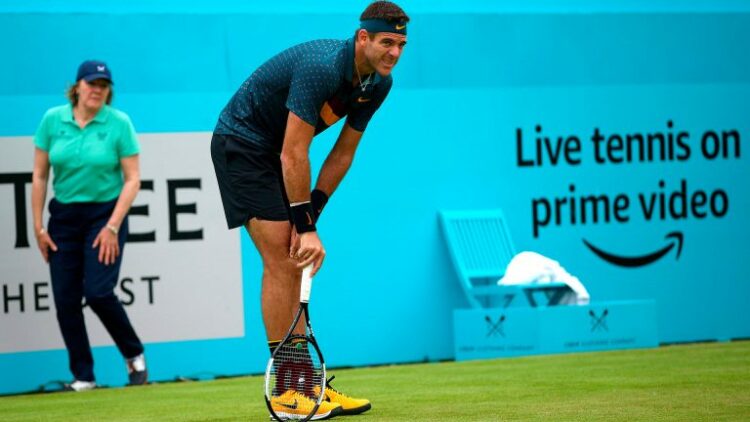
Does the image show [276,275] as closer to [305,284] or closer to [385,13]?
[305,284]

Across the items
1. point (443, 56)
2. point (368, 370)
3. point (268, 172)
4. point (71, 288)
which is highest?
point (443, 56)

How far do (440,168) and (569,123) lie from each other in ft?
3.32

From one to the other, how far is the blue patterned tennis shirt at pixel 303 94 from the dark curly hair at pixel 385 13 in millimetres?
124

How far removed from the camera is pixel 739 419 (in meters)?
4.61

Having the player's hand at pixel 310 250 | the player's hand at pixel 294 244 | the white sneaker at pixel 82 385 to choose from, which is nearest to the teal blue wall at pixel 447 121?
the white sneaker at pixel 82 385

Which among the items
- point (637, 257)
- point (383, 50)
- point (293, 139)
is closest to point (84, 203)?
point (293, 139)

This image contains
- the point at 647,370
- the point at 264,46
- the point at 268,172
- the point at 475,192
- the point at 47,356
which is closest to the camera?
the point at 268,172

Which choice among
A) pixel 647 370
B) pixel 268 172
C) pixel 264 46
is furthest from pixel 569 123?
pixel 268 172

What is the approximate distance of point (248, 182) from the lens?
5.08 metres

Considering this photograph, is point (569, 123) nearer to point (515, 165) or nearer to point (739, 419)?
point (515, 165)

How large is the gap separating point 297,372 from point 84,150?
9.26 ft

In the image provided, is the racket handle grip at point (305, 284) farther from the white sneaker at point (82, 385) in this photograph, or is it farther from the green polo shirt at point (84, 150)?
the white sneaker at point (82, 385)

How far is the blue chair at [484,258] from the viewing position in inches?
349

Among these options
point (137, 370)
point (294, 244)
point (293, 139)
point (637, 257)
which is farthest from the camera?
point (637, 257)
